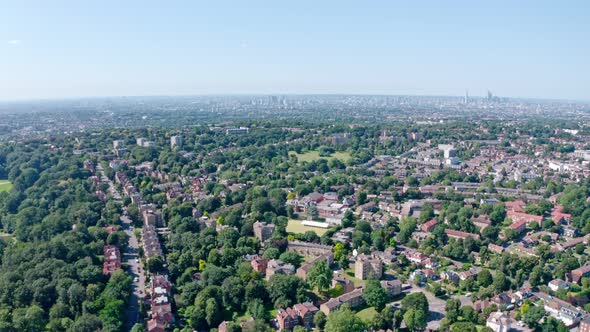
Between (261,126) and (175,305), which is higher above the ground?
(261,126)

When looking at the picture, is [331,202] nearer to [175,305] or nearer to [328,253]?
[328,253]

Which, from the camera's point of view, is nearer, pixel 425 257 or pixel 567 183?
pixel 425 257

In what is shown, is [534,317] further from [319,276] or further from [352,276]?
[319,276]

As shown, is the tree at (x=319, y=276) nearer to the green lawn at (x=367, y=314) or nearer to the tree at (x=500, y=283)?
the green lawn at (x=367, y=314)

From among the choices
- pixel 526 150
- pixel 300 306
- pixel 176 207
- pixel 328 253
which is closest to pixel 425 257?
pixel 328 253

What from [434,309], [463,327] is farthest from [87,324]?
[434,309]

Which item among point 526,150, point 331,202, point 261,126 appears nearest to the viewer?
point 331,202
